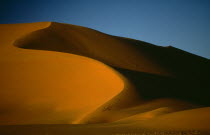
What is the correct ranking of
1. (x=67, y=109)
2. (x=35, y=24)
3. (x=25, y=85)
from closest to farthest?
(x=67, y=109) < (x=25, y=85) < (x=35, y=24)

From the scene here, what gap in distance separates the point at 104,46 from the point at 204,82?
36.9 ft

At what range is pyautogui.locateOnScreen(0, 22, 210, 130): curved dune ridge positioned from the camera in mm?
15031

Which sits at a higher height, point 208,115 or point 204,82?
point 204,82

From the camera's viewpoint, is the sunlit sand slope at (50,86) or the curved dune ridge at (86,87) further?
the sunlit sand slope at (50,86)

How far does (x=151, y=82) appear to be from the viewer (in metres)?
22.0

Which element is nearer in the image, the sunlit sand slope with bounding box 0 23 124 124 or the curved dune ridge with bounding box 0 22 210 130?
the curved dune ridge with bounding box 0 22 210 130

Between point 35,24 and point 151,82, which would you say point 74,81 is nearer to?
point 151,82

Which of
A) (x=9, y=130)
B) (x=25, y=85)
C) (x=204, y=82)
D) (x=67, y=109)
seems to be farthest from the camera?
(x=204, y=82)

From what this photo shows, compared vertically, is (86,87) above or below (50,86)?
below

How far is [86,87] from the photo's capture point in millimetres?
19906

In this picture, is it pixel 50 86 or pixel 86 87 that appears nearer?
pixel 86 87

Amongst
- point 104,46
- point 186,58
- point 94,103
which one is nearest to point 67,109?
point 94,103

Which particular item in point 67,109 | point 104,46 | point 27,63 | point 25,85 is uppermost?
point 104,46

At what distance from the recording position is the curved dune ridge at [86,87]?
15031mm
